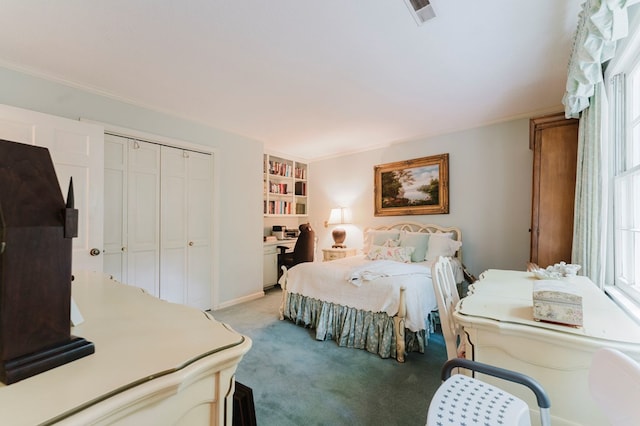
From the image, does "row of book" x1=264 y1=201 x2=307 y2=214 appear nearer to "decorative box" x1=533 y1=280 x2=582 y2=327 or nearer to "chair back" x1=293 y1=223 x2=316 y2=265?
"chair back" x1=293 y1=223 x2=316 y2=265

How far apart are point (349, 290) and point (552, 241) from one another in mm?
1777

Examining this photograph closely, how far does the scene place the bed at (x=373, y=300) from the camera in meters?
2.40

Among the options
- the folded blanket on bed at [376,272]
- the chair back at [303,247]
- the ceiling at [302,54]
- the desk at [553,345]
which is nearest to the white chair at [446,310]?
the desk at [553,345]

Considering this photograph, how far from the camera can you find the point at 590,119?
1914 mm

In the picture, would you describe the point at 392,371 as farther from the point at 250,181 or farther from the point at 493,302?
the point at 250,181

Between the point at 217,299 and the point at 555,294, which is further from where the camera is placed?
the point at 217,299

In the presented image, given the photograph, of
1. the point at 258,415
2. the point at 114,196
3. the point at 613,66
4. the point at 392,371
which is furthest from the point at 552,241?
the point at 114,196

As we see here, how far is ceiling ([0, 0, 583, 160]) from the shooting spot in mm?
A: 1692

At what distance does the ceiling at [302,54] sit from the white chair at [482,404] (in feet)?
6.21

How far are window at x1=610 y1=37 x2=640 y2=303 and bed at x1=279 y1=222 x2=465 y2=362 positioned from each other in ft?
4.25

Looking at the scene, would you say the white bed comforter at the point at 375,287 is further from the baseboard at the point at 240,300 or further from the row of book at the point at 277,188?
the row of book at the point at 277,188

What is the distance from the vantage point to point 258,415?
1715mm

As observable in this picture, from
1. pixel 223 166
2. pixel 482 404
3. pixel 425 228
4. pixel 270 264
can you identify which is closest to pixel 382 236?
pixel 425 228

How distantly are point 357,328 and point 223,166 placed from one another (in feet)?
8.67
